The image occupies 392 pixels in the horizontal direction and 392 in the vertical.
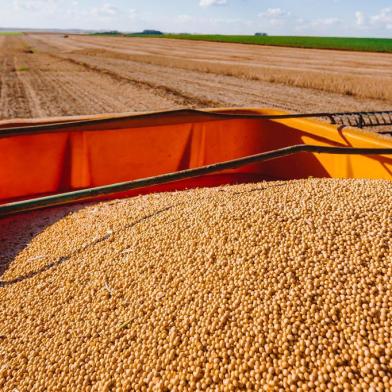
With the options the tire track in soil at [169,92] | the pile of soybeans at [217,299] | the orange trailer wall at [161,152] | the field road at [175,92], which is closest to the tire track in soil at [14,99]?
the field road at [175,92]

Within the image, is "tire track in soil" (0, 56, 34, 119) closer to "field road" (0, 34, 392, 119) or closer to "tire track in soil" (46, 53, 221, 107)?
"field road" (0, 34, 392, 119)

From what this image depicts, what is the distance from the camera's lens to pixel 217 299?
5.20 ft

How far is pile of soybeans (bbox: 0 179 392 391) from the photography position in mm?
1354

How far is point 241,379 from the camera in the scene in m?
1.32

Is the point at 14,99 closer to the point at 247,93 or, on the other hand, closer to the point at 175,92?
the point at 175,92

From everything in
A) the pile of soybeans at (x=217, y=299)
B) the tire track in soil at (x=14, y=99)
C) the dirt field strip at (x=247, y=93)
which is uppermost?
the pile of soybeans at (x=217, y=299)

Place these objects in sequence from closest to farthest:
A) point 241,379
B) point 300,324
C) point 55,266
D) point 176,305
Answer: point 241,379, point 300,324, point 176,305, point 55,266

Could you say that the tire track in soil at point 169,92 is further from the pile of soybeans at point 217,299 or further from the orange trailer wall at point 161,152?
the pile of soybeans at point 217,299

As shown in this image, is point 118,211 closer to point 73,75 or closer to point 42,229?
point 42,229

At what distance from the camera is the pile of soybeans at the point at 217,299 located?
1.35 m

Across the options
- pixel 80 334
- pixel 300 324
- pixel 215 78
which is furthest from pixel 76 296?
pixel 215 78

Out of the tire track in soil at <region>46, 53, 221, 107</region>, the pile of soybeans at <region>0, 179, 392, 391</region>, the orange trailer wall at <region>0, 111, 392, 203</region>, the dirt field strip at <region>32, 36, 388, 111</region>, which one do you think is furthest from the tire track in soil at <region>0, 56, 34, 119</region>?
the pile of soybeans at <region>0, 179, 392, 391</region>

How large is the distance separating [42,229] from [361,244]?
1.99 metres

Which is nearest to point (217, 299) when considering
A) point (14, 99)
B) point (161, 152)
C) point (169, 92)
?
point (161, 152)
